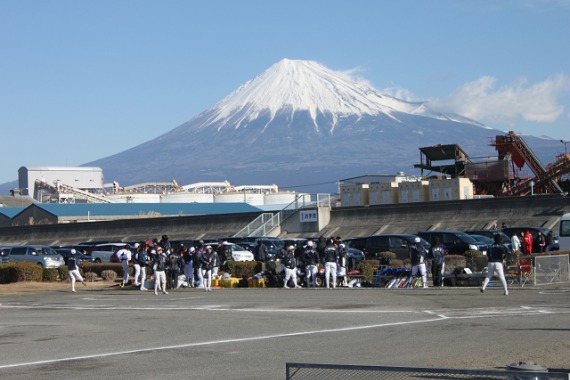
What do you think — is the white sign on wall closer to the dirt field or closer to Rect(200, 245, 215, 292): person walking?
the dirt field

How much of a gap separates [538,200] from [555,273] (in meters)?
22.7

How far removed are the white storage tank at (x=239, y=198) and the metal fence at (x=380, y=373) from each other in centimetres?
10073

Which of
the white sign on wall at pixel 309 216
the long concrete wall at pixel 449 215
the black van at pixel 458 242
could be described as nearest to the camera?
the black van at pixel 458 242

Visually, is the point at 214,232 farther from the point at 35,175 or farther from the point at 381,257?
the point at 35,175

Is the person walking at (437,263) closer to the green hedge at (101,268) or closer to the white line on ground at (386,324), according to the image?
the white line on ground at (386,324)

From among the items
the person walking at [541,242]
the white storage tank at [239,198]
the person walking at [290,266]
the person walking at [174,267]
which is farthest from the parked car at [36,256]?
the white storage tank at [239,198]

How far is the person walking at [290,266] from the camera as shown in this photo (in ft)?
95.6

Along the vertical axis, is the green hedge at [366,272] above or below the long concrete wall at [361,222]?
below

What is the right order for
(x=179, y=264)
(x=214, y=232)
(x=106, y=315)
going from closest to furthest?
(x=106, y=315) < (x=179, y=264) < (x=214, y=232)

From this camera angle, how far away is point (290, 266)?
29.4 metres

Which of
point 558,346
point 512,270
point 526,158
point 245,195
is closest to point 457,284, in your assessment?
point 512,270

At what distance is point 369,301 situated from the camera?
2256 cm

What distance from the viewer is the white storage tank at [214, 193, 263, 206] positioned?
110m

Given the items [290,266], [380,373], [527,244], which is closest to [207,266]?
[290,266]
